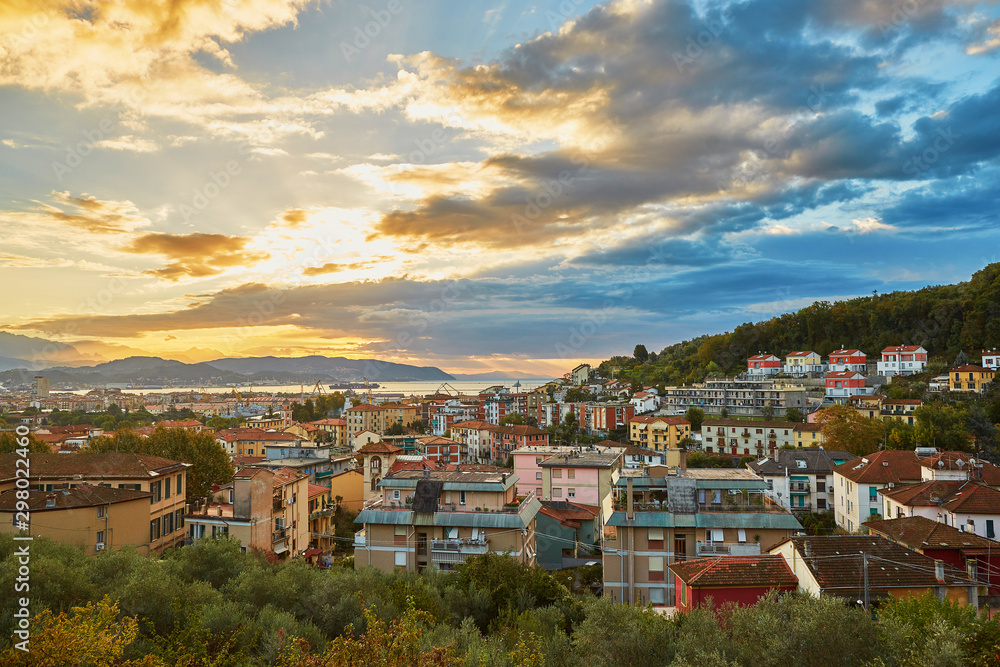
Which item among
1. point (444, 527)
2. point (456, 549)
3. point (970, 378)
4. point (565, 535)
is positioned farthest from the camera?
point (970, 378)

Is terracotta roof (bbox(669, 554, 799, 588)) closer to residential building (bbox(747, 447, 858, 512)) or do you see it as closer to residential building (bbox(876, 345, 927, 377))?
residential building (bbox(747, 447, 858, 512))

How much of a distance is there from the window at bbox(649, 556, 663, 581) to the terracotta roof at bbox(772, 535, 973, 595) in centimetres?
518

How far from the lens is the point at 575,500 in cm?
3122

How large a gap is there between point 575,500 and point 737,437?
29.1 metres

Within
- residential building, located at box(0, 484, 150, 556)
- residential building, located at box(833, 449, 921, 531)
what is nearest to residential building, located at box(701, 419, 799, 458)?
residential building, located at box(833, 449, 921, 531)

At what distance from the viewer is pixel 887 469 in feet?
90.3

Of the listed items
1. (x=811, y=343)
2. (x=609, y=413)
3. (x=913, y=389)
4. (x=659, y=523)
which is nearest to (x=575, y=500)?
(x=659, y=523)

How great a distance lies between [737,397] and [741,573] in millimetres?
60031

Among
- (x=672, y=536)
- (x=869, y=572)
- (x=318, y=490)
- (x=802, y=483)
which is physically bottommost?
(x=802, y=483)

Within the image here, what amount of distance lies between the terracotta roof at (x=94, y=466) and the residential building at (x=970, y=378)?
205 feet

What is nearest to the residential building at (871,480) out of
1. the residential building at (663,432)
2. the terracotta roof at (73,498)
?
the residential building at (663,432)

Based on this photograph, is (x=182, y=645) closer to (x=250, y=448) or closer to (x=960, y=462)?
(x=960, y=462)

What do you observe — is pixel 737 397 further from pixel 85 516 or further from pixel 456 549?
pixel 85 516

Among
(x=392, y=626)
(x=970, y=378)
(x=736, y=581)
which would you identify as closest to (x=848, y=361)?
(x=970, y=378)
